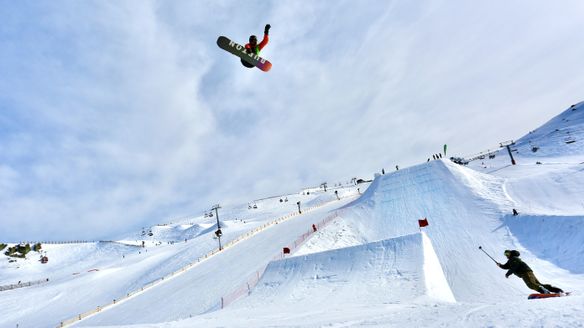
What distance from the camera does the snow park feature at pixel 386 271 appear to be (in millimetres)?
8203

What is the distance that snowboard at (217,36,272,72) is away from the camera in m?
12.6

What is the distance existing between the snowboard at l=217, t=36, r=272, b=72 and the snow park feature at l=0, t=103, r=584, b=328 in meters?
9.76

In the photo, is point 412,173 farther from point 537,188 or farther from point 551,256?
point 551,256

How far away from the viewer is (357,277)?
14.9 meters

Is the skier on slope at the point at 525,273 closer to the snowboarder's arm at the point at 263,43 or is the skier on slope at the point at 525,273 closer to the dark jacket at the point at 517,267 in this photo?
the dark jacket at the point at 517,267

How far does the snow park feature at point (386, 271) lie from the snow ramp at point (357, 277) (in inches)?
Result: 3.0

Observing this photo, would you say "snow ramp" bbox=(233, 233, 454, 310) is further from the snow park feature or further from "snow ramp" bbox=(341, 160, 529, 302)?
"snow ramp" bbox=(341, 160, 529, 302)

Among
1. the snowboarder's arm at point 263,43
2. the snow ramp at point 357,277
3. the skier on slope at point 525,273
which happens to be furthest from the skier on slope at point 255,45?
the skier on slope at point 525,273

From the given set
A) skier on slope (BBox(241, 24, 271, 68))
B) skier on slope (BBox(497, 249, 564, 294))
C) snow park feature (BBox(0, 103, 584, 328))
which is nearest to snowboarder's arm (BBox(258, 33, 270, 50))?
skier on slope (BBox(241, 24, 271, 68))

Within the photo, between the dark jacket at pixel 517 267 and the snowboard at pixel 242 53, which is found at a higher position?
the snowboard at pixel 242 53

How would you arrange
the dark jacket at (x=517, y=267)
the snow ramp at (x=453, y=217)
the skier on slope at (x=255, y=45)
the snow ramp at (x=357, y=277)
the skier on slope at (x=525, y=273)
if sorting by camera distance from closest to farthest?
the skier on slope at (x=525, y=273)
the dark jacket at (x=517, y=267)
the snow ramp at (x=357, y=277)
the skier on slope at (x=255, y=45)
the snow ramp at (x=453, y=217)

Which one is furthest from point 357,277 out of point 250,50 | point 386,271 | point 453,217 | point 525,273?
point 453,217

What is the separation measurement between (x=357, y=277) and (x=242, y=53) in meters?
11.6

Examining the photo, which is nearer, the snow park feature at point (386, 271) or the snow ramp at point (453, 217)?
the snow park feature at point (386, 271)
